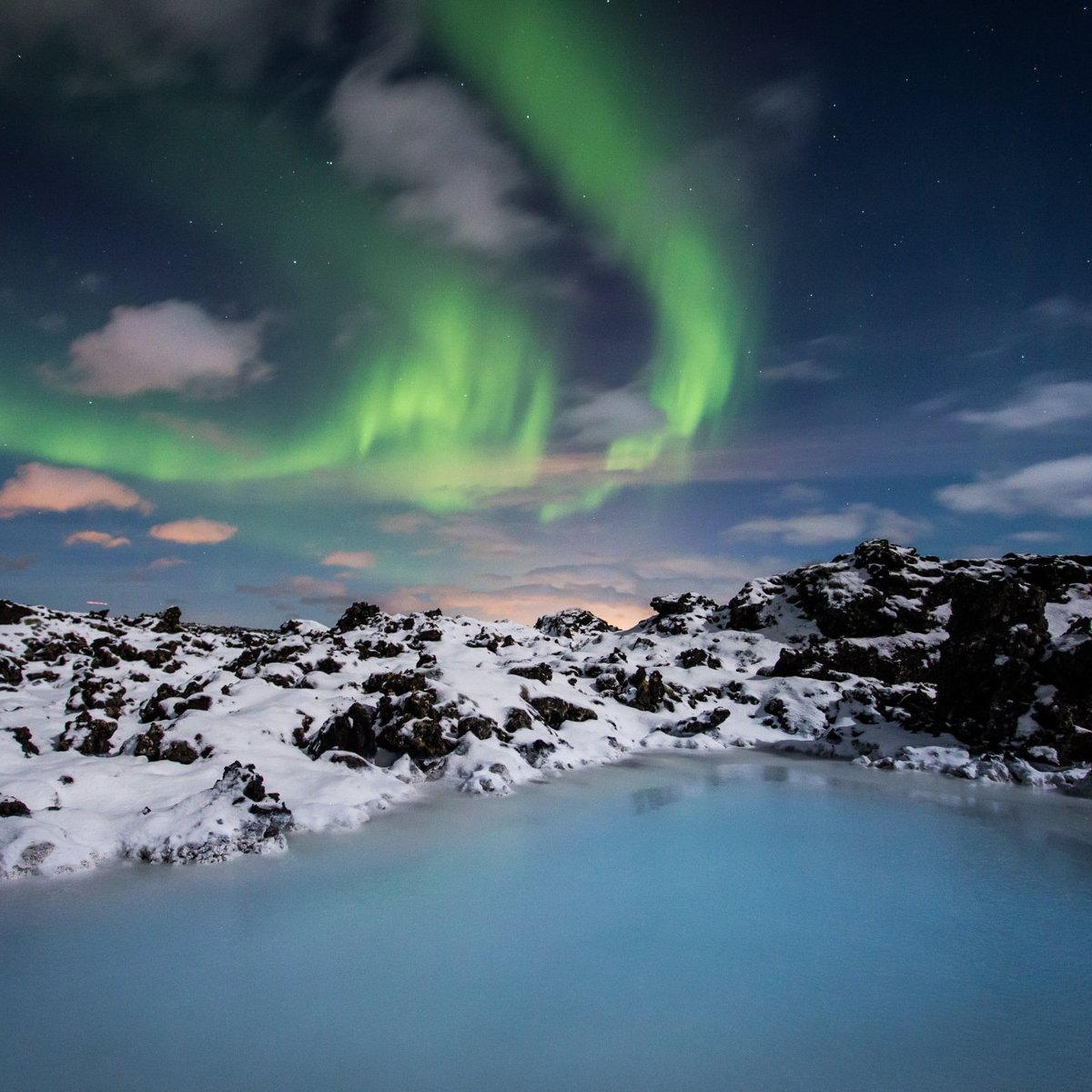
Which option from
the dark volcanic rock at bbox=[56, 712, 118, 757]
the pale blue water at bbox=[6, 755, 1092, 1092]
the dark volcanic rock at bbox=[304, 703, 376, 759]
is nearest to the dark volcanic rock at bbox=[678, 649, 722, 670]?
the dark volcanic rock at bbox=[304, 703, 376, 759]

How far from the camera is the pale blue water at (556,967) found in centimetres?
1162

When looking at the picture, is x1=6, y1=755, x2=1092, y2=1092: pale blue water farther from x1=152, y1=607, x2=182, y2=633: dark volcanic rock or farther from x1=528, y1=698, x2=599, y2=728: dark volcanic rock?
x1=152, y1=607, x2=182, y2=633: dark volcanic rock

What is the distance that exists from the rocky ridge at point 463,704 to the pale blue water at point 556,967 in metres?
3.78

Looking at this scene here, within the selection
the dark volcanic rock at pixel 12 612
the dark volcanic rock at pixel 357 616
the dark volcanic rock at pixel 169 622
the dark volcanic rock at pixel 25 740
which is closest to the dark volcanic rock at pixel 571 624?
the dark volcanic rock at pixel 357 616

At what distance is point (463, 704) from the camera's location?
43219 millimetres

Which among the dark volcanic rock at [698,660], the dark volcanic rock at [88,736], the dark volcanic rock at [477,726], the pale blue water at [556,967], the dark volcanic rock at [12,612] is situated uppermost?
the dark volcanic rock at [12,612]

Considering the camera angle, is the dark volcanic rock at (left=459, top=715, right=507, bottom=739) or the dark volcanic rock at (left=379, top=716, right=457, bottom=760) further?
the dark volcanic rock at (left=459, top=715, right=507, bottom=739)

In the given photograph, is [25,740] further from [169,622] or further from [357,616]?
[169,622]

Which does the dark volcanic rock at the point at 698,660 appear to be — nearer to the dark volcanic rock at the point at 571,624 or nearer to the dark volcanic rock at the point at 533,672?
the dark volcanic rock at the point at 533,672

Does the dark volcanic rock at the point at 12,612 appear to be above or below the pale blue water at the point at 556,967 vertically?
above

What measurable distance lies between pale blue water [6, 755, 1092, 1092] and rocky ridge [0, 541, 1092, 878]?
3.78 m

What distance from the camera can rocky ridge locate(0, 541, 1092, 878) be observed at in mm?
25016

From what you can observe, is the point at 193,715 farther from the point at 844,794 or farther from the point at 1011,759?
the point at 1011,759

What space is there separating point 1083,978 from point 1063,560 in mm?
94003
